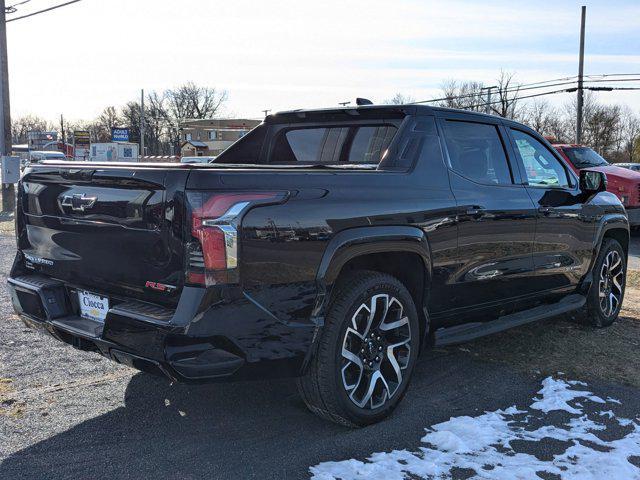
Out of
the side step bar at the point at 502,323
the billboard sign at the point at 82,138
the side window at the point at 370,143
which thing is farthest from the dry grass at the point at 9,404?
the billboard sign at the point at 82,138

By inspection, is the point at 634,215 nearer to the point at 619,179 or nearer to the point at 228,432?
the point at 619,179

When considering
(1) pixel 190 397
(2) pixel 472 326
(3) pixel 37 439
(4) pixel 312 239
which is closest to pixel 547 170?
(2) pixel 472 326

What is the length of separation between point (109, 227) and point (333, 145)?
202cm

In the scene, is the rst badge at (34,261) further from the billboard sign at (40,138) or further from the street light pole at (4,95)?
the billboard sign at (40,138)

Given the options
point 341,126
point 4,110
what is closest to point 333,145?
point 341,126

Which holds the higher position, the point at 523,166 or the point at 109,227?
the point at 523,166

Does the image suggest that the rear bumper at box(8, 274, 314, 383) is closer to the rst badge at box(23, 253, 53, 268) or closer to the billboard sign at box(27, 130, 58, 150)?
the rst badge at box(23, 253, 53, 268)

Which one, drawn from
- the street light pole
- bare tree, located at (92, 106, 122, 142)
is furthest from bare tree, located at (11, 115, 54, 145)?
the street light pole

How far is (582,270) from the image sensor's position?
213 inches

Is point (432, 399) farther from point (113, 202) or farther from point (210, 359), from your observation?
point (113, 202)

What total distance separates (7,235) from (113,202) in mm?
10797

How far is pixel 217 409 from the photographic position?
3828 mm

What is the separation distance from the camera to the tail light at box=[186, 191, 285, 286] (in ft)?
9.30

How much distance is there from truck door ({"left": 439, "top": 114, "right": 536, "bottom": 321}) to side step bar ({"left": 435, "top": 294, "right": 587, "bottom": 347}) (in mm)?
85
